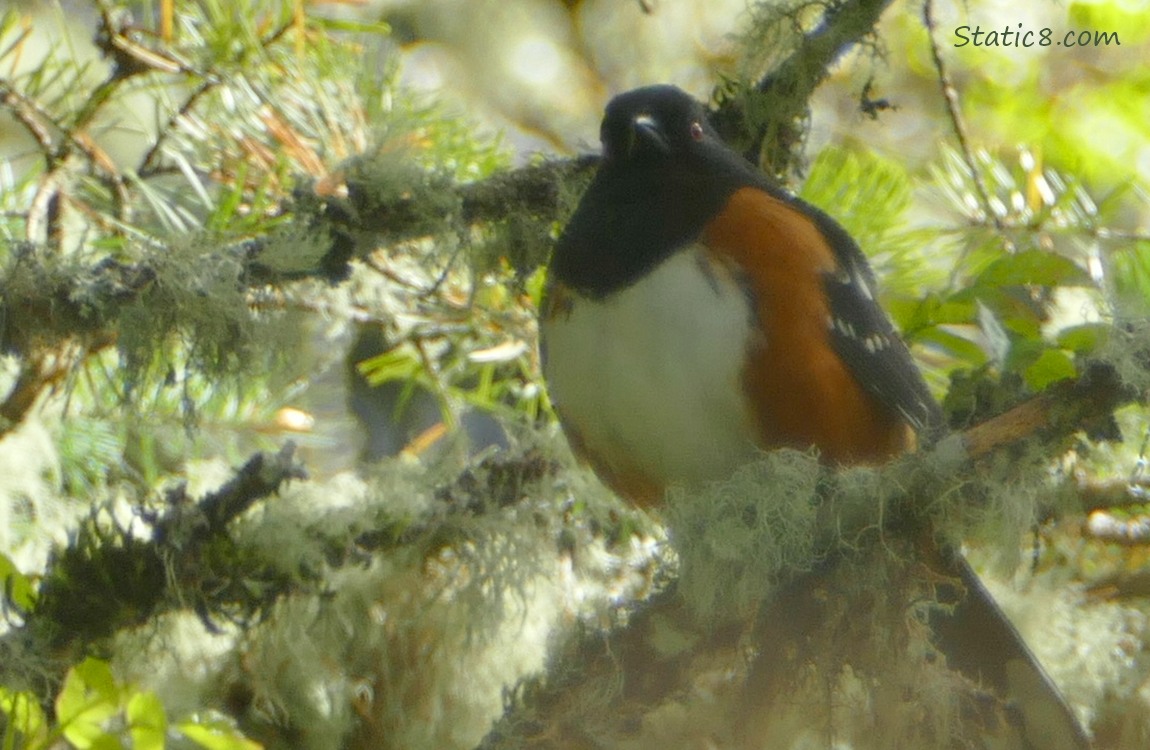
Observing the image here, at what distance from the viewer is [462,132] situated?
2092 millimetres

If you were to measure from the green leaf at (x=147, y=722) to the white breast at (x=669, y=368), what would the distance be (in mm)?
686

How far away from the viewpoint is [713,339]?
5.50 ft

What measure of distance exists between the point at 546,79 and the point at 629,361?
11.8 feet

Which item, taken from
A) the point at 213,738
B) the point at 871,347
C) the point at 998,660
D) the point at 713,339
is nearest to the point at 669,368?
the point at 713,339

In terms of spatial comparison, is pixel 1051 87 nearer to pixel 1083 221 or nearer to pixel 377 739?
pixel 1083 221

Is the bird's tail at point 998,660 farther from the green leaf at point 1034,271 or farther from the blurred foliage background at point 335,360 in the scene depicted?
the green leaf at point 1034,271

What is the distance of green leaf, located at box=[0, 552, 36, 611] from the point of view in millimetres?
1564

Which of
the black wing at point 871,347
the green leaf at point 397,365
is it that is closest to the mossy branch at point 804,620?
the black wing at point 871,347

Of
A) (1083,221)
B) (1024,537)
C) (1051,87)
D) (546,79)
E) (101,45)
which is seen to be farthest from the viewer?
(546,79)

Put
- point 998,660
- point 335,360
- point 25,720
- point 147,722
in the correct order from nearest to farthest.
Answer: point 147,722 → point 25,720 → point 998,660 → point 335,360

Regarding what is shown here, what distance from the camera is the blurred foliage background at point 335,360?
1571 millimetres

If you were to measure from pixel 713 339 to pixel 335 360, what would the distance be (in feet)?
2.60

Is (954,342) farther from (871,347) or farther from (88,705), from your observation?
(88,705)

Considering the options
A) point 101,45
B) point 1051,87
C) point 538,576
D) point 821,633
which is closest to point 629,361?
point 538,576
